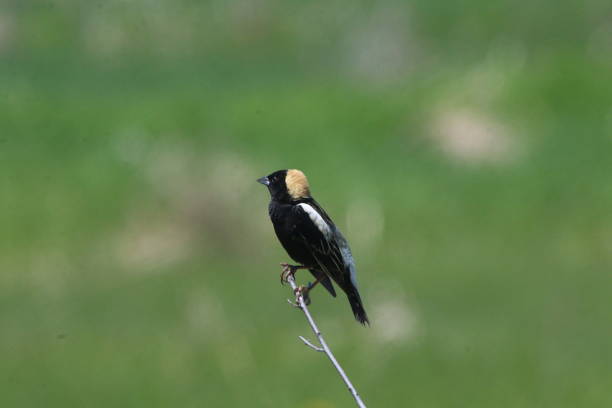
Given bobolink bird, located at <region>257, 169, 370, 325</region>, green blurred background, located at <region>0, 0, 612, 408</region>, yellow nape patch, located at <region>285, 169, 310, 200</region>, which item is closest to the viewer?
bobolink bird, located at <region>257, 169, 370, 325</region>

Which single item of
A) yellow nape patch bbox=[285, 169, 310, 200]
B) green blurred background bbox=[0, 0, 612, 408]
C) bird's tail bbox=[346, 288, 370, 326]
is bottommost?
bird's tail bbox=[346, 288, 370, 326]

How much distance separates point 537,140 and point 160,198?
7.38 meters

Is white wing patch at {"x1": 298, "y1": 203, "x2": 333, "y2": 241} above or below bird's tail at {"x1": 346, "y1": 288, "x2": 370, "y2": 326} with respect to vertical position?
above

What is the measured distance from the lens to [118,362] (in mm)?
16781

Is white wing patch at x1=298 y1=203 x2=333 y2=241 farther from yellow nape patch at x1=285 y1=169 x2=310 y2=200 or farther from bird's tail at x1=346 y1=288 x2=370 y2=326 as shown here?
bird's tail at x1=346 y1=288 x2=370 y2=326

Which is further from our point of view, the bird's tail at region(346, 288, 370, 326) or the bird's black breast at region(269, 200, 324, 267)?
the bird's black breast at region(269, 200, 324, 267)

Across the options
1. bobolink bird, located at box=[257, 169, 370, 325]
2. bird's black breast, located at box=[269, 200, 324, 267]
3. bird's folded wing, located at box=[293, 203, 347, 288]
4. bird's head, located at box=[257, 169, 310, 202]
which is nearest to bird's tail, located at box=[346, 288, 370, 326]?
bobolink bird, located at box=[257, 169, 370, 325]

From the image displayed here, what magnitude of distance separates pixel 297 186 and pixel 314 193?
12.5 metres

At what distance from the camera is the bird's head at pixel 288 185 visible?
7.82 metres

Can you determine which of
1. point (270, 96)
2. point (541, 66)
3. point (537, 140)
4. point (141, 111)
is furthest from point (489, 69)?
point (141, 111)

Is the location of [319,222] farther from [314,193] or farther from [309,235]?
[314,193]

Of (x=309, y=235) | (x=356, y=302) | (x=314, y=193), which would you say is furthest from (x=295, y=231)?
(x=314, y=193)

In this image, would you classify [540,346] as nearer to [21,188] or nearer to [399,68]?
[21,188]

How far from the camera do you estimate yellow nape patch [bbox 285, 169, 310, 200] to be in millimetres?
7820
